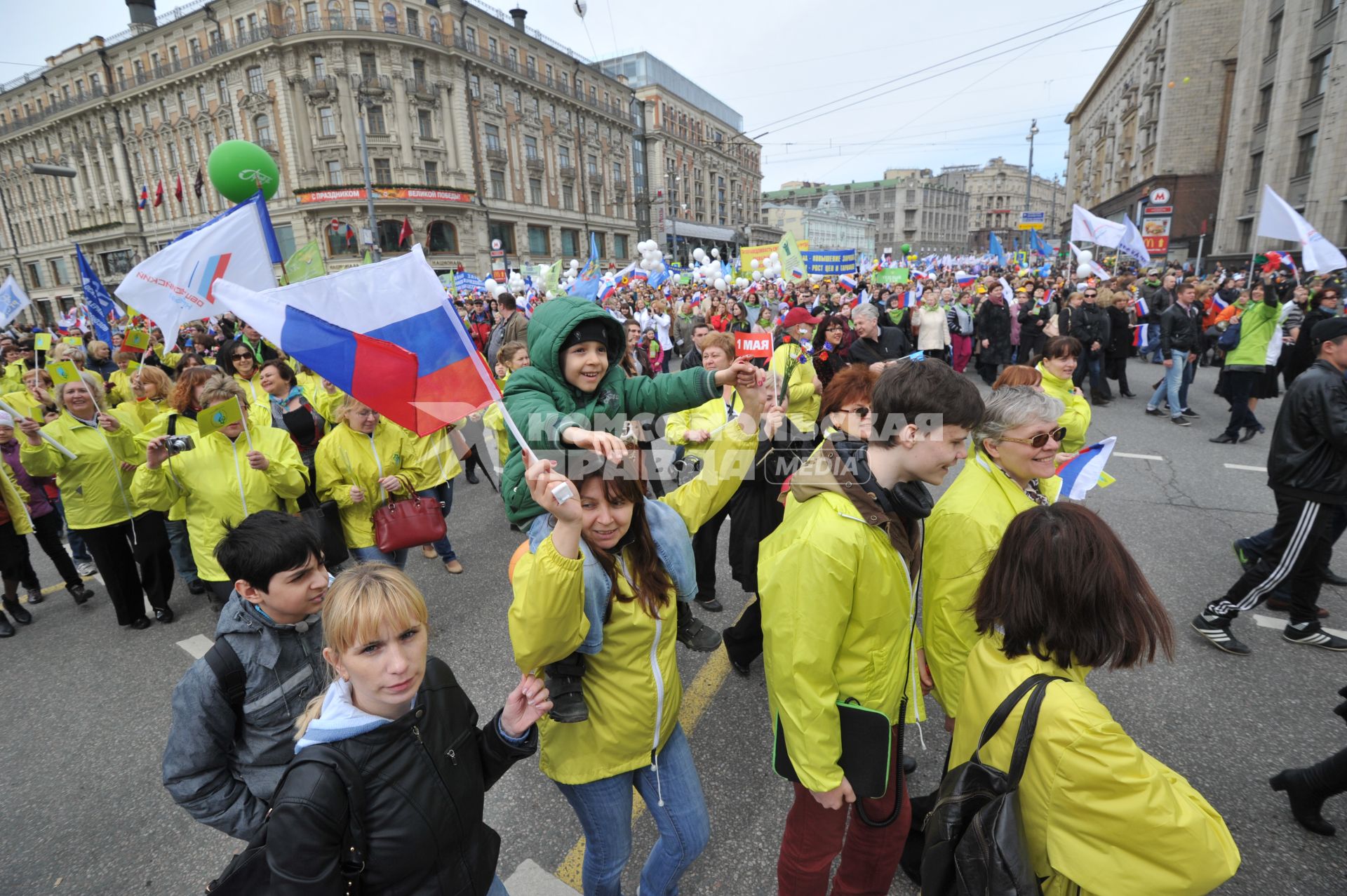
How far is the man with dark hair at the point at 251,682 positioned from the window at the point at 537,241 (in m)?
52.4

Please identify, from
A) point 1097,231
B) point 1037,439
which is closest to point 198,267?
point 1037,439

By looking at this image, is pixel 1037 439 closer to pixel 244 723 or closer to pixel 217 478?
pixel 244 723

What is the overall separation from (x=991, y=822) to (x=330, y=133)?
51092 mm

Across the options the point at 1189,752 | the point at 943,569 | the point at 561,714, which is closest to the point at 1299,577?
the point at 1189,752

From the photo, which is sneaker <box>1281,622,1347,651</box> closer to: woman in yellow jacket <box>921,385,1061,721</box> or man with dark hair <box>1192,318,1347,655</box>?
man with dark hair <box>1192,318,1347,655</box>

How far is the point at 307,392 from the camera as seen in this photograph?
20.1 feet

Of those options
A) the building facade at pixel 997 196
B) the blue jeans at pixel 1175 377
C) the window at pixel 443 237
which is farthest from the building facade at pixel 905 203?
the blue jeans at pixel 1175 377

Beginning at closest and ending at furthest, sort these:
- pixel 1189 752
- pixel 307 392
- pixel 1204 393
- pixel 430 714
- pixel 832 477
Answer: pixel 430 714 < pixel 832 477 < pixel 1189 752 < pixel 307 392 < pixel 1204 393

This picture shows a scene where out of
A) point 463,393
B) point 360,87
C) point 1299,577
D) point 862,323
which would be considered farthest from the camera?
point 360,87

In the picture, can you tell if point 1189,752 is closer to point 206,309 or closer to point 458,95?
point 206,309

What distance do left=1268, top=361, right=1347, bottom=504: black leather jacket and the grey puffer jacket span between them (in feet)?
16.0

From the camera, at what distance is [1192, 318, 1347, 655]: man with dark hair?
3393mm

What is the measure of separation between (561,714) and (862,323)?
6614 mm

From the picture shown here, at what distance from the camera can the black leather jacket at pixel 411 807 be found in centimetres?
133
